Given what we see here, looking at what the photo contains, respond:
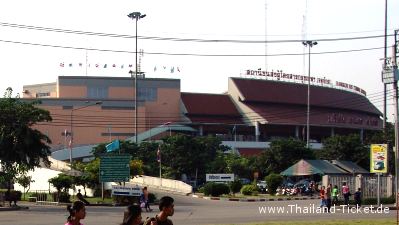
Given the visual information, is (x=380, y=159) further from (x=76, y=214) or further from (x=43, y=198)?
(x=76, y=214)

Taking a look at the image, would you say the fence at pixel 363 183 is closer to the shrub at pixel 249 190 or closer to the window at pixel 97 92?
the shrub at pixel 249 190

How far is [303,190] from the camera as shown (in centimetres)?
5622

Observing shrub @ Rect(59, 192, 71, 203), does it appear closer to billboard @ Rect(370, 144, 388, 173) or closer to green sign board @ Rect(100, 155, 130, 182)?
green sign board @ Rect(100, 155, 130, 182)

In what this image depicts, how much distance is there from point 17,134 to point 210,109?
249 feet

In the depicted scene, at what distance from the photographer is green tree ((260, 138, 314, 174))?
7112 centimetres

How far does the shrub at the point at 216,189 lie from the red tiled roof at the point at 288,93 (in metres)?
58.9

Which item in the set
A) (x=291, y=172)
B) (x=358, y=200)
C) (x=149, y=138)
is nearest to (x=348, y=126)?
(x=149, y=138)

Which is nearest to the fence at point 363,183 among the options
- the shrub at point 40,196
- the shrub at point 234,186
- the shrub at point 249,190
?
the shrub at point 234,186

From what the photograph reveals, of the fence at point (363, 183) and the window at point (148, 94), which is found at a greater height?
the window at point (148, 94)

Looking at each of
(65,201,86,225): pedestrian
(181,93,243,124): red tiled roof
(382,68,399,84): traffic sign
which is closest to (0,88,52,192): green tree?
(382,68,399,84): traffic sign

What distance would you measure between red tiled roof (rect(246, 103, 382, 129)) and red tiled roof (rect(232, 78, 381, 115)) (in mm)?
1231

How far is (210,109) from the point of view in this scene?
113m

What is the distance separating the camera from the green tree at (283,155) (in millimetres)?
71125

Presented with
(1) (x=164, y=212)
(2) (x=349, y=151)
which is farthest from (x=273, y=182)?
(1) (x=164, y=212)
